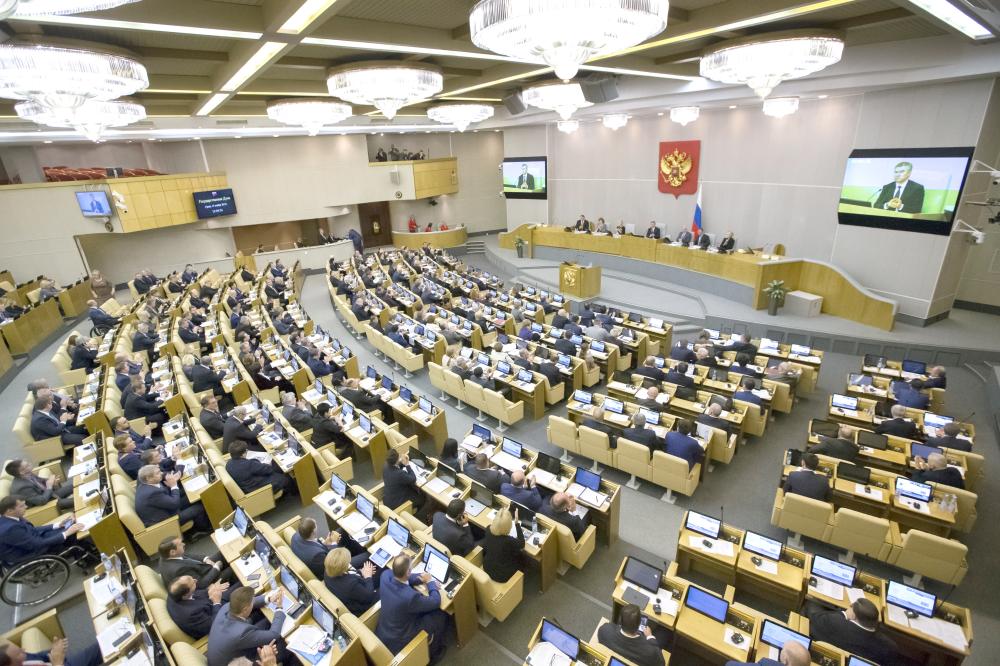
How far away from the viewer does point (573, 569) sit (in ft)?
Result: 18.1

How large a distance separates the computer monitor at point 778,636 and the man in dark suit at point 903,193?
10517 millimetres

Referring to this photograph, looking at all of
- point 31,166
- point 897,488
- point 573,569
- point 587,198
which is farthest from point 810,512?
point 31,166

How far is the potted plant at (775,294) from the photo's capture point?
39.7 ft

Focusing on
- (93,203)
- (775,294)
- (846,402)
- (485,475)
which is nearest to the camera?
(485,475)

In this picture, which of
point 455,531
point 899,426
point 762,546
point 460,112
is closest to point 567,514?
point 455,531

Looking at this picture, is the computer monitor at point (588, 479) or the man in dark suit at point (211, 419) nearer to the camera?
the computer monitor at point (588, 479)

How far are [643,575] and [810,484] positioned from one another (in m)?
2.56

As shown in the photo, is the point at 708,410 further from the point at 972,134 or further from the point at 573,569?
the point at 972,134

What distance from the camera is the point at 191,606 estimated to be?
4219 mm

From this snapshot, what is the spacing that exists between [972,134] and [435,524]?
40.4 ft

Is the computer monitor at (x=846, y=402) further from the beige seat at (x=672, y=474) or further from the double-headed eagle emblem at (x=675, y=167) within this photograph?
the double-headed eagle emblem at (x=675, y=167)

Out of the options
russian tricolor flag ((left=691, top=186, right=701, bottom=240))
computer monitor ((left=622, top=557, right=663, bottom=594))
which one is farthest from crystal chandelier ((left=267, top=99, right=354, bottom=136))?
russian tricolor flag ((left=691, top=186, right=701, bottom=240))

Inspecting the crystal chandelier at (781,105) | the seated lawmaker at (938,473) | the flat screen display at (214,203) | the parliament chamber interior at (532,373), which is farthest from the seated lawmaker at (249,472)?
the flat screen display at (214,203)

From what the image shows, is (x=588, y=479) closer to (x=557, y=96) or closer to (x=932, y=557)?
(x=932, y=557)
